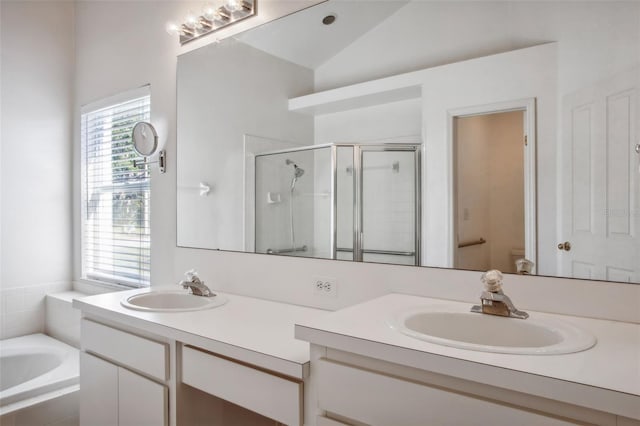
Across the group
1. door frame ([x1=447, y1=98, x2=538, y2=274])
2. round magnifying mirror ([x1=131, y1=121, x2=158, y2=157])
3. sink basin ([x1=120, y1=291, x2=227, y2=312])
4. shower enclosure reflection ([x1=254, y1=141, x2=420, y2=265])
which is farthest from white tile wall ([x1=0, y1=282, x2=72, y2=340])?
door frame ([x1=447, y1=98, x2=538, y2=274])

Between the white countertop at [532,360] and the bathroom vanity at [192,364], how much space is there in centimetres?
17

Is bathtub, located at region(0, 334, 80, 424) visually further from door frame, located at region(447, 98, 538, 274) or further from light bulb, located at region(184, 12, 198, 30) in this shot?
door frame, located at region(447, 98, 538, 274)

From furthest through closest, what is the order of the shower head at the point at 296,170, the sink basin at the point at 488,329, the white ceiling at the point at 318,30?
the shower head at the point at 296,170 < the white ceiling at the point at 318,30 < the sink basin at the point at 488,329

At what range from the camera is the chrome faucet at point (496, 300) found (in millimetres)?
1194

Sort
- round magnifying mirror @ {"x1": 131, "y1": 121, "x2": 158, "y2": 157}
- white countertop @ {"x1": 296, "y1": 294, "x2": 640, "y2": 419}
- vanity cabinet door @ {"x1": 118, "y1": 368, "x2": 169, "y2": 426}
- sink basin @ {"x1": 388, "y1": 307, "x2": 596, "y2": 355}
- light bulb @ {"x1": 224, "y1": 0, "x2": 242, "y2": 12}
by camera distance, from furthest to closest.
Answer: round magnifying mirror @ {"x1": 131, "y1": 121, "x2": 158, "y2": 157}
light bulb @ {"x1": 224, "y1": 0, "x2": 242, "y2": 12}
vanity cabinet door @ {"x1": 118, "y1": 368, "x2": 169, "y2": 426}
sink basin @ {"x1": 388, "y1": 307, "x2": 596, "y2": 355}
white countertop @ {"x1": 296, "y1": 294, "x2": 640, "y2": 419}

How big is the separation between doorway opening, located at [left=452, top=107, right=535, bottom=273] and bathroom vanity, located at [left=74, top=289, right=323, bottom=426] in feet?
2.18

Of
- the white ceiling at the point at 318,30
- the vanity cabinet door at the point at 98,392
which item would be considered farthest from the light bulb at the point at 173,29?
the vanity cabinet door at the point at 98,392

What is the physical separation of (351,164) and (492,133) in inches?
21.5

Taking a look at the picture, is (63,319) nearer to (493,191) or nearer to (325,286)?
→ (325,286)

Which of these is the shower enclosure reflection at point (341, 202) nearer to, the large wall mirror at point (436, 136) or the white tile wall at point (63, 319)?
the large wall mirror at point (436, 136)

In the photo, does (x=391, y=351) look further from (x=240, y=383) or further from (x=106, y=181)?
(x=106, y=181)

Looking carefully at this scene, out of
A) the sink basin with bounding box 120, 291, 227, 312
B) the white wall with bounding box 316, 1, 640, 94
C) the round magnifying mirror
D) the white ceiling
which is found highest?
the white ceiling

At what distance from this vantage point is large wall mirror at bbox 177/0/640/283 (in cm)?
120

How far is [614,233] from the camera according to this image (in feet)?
3.84
